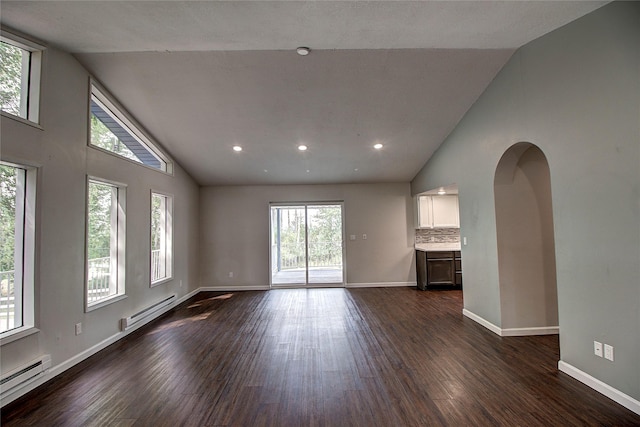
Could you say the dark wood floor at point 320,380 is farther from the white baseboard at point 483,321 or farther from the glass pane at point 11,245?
the glass pane at point 11,245

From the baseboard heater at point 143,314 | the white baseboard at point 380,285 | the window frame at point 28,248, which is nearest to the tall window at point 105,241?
the baseboard heater at point 143,314

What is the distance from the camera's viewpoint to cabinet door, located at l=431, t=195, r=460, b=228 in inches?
262

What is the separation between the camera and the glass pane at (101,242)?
3674 millimetres

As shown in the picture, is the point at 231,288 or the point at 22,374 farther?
the point at 231,288

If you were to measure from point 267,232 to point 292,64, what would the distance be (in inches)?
164

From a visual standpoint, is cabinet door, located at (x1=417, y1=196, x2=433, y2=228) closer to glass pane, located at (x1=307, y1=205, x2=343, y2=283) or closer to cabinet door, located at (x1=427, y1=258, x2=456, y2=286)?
cabinet door, located at (x1=427, y1=258, x2=456, y2=286)

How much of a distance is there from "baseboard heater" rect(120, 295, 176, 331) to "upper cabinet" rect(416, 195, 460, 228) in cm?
501

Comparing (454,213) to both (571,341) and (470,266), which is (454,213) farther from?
(571,341)

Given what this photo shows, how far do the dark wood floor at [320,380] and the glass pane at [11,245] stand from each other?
71cm

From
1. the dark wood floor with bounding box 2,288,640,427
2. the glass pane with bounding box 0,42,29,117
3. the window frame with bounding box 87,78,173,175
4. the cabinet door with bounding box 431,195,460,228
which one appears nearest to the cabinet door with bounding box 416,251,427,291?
the cabinet door with bounding box 431,195,460,228

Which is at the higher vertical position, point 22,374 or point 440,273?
point 440,273

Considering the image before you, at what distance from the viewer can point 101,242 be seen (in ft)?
12.6

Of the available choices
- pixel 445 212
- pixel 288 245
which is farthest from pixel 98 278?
pixel 445 212

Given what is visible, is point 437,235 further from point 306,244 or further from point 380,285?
point 306,244
